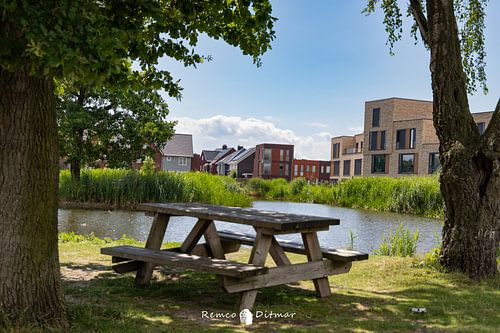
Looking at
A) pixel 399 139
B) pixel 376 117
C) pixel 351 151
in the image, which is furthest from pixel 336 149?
pixel 399 139

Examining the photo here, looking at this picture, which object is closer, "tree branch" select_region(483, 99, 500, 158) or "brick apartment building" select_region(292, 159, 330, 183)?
"tree branch" select_region(483, 99, 500, 158)

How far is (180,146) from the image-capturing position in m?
67.9

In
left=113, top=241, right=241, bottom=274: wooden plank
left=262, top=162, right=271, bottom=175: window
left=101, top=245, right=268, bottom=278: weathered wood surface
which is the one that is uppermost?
left=262, top=162, right=271, bottom=175: window

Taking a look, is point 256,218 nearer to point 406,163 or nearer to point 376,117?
point 406,163

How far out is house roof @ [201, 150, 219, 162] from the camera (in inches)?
4092

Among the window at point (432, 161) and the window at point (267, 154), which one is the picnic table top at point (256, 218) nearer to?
the window at point (432, 161)

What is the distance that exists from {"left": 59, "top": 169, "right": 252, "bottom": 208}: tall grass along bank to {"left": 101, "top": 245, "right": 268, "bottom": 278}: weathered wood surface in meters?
17.9

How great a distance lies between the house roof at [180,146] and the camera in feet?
219

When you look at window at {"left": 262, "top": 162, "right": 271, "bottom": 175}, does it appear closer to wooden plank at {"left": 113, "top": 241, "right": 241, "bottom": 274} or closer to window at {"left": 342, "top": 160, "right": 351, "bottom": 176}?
window at {"left": 342, "top": 160, "right": 351, "bottom": 176}

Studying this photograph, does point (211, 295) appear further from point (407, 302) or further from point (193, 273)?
point (407, 302)

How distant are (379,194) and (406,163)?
77.0ft

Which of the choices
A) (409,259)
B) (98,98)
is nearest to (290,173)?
(98,98)

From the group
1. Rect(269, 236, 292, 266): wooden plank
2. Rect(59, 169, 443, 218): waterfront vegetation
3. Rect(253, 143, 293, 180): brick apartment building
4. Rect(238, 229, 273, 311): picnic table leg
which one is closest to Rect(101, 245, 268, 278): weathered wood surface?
Rect(238, 229, 273, 311): picnic table leg

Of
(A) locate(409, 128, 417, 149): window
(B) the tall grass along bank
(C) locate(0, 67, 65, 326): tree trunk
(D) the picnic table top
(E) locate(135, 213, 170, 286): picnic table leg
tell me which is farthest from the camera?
(A) locate(409, 128, 417, 149): window
